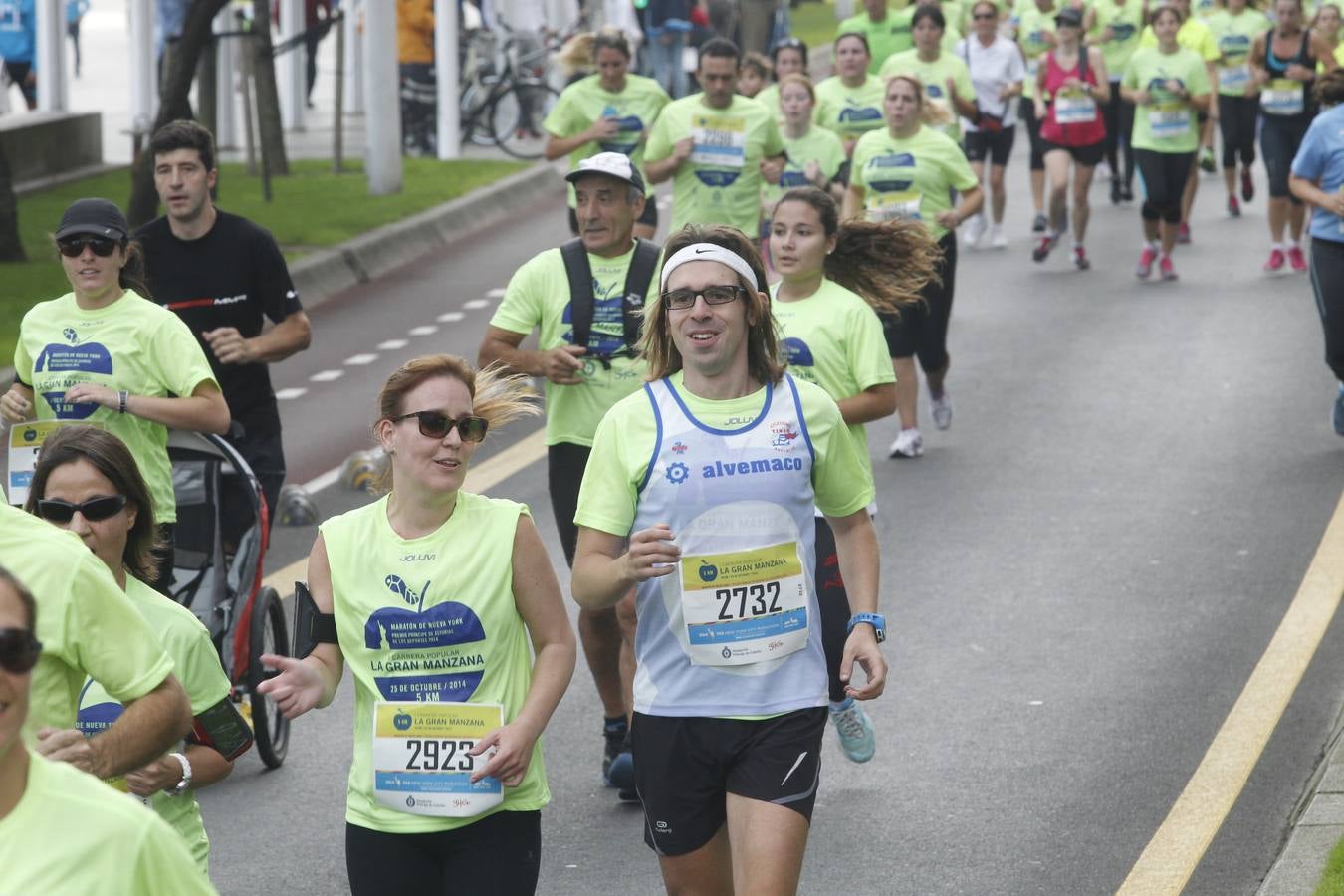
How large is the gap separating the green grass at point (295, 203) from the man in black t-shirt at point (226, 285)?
7.00 meters

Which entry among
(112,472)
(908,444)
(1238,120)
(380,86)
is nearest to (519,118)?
(380,86)

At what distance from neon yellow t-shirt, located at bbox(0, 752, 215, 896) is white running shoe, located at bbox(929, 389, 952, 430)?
33.5 feet

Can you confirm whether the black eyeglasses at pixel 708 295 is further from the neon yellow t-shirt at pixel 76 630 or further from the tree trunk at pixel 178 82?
the tree trunk at pixel 178 82

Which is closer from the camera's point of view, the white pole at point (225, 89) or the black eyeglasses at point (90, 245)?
the black eyeglasses at point (90, 245)

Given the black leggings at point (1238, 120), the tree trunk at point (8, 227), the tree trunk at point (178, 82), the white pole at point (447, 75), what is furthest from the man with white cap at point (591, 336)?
the white pole at point (447, 75)

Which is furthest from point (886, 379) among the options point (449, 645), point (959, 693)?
point (449, 645)

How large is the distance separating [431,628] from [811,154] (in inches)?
392

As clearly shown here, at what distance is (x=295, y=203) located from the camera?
21156 millimetres

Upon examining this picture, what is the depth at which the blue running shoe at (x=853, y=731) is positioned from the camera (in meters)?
7.09

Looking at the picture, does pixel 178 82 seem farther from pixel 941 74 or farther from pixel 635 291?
pixel 635 291

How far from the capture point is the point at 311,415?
44.5 feet

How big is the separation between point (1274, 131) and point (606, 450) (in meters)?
13.8

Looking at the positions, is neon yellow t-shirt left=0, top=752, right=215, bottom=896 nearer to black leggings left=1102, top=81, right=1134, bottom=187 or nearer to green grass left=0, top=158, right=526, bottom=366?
green grass left=0, top=158, right=526, bottom=366

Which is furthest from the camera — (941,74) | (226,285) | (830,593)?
(941,74)
